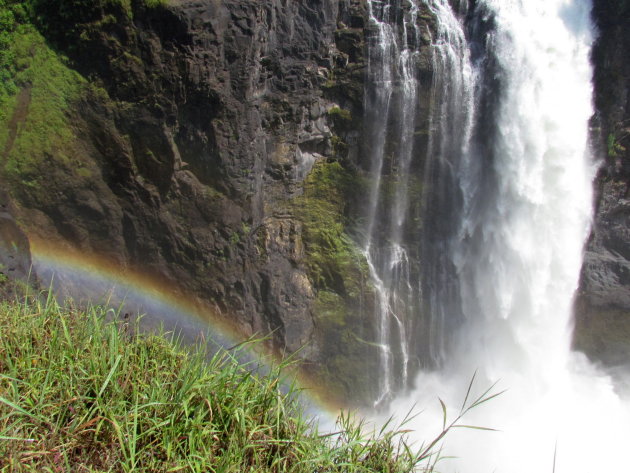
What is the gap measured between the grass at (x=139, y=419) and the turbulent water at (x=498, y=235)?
9846 millimetres

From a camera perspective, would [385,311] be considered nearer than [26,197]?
No

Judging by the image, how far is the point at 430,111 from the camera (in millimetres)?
12594

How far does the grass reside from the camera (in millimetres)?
2582

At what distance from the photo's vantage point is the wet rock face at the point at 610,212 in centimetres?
1310

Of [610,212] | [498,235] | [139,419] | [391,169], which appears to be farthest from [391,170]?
[139,419]

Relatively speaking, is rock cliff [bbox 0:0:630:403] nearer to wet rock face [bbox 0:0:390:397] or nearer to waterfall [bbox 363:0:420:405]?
wet rock face [bbox 0:0:390:397]

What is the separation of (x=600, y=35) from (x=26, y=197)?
49.0 feet

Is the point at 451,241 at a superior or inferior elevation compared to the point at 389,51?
inferior

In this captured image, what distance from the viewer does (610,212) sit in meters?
13.6

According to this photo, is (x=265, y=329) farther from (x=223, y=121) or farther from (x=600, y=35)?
(x=600, y=35)

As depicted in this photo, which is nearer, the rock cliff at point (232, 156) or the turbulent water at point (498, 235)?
the rock cliff at point (232, 156)

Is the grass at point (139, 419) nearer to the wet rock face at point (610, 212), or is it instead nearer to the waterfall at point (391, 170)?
the waterfall at point (391, 170)

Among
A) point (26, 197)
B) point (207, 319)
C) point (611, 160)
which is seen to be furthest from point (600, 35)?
point (26, 197)

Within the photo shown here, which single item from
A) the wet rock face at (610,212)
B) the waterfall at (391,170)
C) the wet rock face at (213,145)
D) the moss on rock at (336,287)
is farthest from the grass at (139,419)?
the wet rock face at (610,212)
